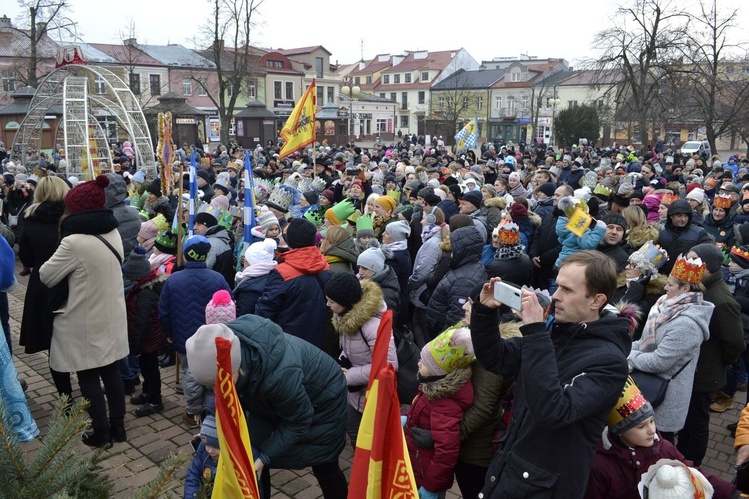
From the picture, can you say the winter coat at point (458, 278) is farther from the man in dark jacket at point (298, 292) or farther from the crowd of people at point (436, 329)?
the man in dark jacket at point (298, 292)

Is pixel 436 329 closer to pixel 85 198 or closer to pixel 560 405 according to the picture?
pixel 85 198

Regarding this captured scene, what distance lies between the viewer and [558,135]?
41.4m

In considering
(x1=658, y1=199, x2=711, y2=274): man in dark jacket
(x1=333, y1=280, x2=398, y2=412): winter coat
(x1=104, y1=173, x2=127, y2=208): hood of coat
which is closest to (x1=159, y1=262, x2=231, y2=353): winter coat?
(x1=333, y1=280, x2=398, y2=412): winter coat

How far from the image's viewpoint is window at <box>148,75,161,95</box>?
2098 inches

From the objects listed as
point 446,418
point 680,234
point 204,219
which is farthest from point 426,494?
point 680,234

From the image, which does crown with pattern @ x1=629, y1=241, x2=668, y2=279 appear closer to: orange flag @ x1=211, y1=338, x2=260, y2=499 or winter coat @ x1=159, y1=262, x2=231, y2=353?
winter coat @ x1=159, y1=262, x2=231, y2=353

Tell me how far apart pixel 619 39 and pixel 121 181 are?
1124 inches

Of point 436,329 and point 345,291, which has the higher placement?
point 345,291

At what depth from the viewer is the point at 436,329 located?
585 cm

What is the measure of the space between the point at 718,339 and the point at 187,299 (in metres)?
4.35

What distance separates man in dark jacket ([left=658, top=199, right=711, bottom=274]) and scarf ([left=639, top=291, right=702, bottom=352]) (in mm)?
2344

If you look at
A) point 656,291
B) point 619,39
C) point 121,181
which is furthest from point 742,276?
point 619,39

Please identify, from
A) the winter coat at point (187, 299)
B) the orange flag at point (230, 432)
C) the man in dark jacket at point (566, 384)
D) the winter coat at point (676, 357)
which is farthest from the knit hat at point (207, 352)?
the winter coat at point (676, 357)

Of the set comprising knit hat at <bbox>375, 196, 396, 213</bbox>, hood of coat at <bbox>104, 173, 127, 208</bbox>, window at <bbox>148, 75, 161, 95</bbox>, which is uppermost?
window at <bbox>148, 75, 161, 95</bbox>
